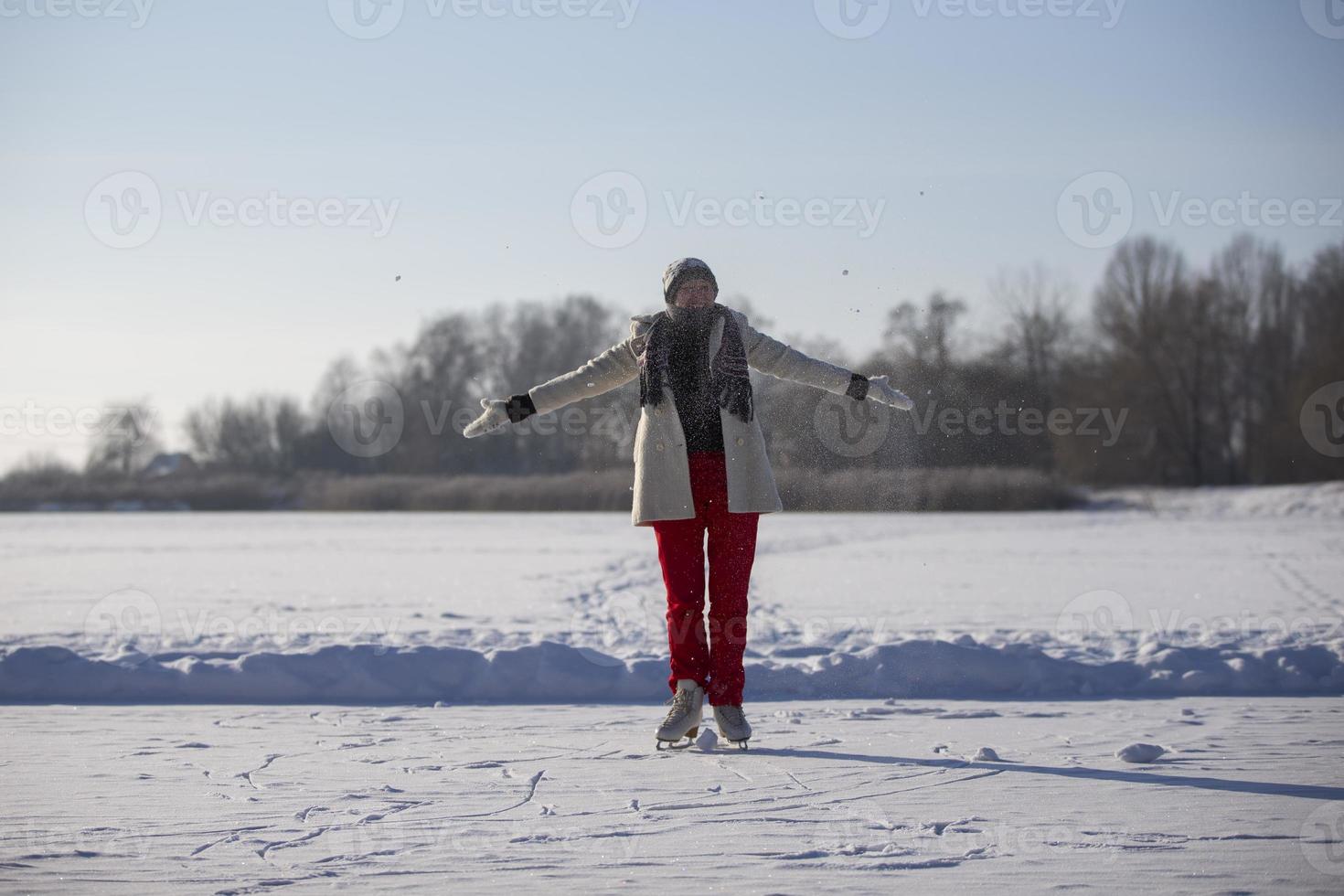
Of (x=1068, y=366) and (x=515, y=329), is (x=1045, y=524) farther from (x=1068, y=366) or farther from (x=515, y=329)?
(x=515, y=329)

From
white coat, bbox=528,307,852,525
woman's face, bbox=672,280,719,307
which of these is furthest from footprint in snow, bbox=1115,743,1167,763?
woman's face, bbox=672,280,719,307

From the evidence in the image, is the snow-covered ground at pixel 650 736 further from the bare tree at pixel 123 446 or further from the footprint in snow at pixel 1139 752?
the bare tree at pixel 123 446

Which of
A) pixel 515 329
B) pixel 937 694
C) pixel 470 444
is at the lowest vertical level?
Answer: pixel 937 694

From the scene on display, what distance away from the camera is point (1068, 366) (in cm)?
1972

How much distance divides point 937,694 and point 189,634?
3.51 m

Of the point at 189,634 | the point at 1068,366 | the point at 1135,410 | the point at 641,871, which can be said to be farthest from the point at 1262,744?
the point at 1135,410
